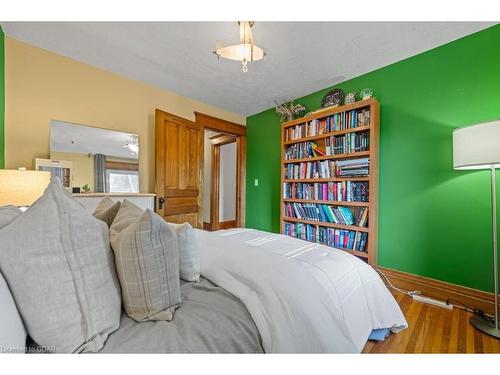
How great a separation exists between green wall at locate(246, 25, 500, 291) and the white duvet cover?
1.03 meters

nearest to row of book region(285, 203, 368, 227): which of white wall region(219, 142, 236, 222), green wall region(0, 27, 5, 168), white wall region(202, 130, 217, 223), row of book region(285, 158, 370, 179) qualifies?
row of book region(285, 158, 370, 179)

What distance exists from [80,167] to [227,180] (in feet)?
11.1

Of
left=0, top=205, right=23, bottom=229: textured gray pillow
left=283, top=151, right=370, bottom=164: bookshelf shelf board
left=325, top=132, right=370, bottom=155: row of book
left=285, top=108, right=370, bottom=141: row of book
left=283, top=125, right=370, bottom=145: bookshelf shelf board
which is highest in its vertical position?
left=285, top=108, right=370, bottom=141: row of book

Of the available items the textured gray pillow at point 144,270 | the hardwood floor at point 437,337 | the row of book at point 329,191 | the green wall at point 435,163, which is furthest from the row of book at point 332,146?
the textured gray pillow at point 144,270

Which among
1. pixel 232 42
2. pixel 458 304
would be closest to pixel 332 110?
pixel 232 42

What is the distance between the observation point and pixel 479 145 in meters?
1.49

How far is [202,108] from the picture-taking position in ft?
11.5

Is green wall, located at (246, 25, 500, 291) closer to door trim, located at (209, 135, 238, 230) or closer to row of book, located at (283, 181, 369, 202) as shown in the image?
row of book, located at (283, 181, 369, 202)

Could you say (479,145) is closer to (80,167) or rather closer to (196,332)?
(196,332)

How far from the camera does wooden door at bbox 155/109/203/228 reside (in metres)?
2.76

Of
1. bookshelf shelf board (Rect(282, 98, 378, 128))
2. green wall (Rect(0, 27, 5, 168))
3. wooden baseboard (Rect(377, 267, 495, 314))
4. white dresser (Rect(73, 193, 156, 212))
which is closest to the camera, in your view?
wooden baseboard (Rect(377, 267, 495, 314))

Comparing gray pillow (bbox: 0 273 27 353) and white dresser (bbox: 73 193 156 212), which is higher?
white dresser (bbox: 73 193 156 212)

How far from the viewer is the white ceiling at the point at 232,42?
71.7 inches
